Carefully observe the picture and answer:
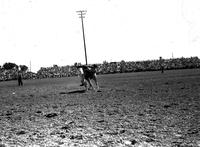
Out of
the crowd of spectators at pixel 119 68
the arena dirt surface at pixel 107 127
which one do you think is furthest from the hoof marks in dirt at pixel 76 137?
the crowd of spectators at pixel 119 68

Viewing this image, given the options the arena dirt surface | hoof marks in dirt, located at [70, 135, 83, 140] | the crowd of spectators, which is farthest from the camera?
the crowd of spectators

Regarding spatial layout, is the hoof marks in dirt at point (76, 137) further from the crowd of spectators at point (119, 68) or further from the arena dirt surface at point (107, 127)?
the crowd of spectators at point (119, 68)

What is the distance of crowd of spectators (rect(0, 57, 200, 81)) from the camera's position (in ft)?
199

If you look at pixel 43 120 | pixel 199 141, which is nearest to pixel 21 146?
pixel 43 120

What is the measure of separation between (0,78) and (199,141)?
193 feet

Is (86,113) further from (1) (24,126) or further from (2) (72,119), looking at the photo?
(1) (24,126)

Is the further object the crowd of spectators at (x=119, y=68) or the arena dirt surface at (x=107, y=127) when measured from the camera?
the crowd of spectators at (x=119, y=68)

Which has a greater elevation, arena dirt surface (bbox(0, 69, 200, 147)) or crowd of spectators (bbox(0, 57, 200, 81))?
crowd of spectators (bbox(0, 57, 200, 81))

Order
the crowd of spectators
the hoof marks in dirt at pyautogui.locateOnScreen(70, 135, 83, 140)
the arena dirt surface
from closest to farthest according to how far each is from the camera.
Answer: the arena dirt surface → the hoof marks in dirt at pyautogui.locateOnScreen(70, 135, 83, 140) → the crowd of spectators

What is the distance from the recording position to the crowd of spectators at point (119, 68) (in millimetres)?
60750

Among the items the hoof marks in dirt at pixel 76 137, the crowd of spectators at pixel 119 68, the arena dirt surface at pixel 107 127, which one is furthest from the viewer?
the crowd of spectators at pixel 119 68

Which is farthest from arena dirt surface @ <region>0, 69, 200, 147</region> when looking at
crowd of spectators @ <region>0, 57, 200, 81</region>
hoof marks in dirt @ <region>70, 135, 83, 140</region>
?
crowd of spectators @ <region>0, 57, 200, 81</region>

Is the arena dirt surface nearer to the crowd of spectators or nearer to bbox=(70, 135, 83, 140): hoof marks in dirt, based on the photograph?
bbox=(70, 135, 83, 140): hoof marks in dirt

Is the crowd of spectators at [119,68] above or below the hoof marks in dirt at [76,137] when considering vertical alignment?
above
